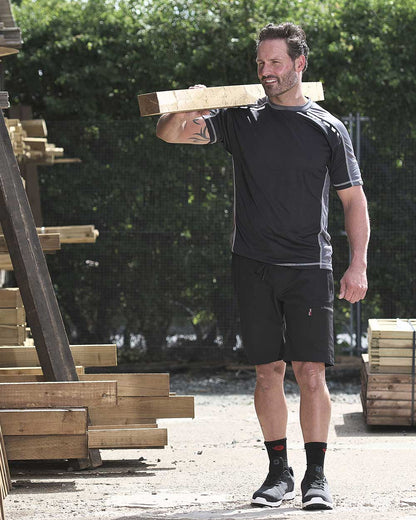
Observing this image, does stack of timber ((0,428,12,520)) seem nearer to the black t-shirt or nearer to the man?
the man

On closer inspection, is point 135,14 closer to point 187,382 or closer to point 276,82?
point 187,382

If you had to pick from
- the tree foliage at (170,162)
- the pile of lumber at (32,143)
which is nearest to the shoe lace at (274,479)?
the pile of lumber at (32,143)

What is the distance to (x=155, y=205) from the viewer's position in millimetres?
10828

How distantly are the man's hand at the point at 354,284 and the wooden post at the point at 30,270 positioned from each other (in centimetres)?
174

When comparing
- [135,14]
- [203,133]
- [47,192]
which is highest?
[135,14]

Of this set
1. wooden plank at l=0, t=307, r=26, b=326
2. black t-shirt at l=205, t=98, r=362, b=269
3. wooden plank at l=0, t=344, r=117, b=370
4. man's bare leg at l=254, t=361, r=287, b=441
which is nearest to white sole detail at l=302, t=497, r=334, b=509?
man's bare leg at l=254, t=361, r=287, b=441

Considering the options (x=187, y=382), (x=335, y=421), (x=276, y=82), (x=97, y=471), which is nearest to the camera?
(x=276, y=82)

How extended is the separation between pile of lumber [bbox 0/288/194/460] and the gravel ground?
0.18 m

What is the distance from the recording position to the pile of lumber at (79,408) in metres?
5.50

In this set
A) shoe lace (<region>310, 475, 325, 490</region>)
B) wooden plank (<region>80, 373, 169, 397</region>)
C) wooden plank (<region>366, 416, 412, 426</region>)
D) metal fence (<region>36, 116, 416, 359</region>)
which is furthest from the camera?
metal fence (<region>36, 116, 416, 359</region>)

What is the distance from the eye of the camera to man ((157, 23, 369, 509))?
4.80m

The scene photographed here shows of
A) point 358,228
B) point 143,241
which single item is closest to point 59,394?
point 358,228

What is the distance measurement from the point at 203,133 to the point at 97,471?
2.11m

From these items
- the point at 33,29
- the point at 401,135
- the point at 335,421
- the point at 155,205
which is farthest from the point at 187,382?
the point at 33,29
